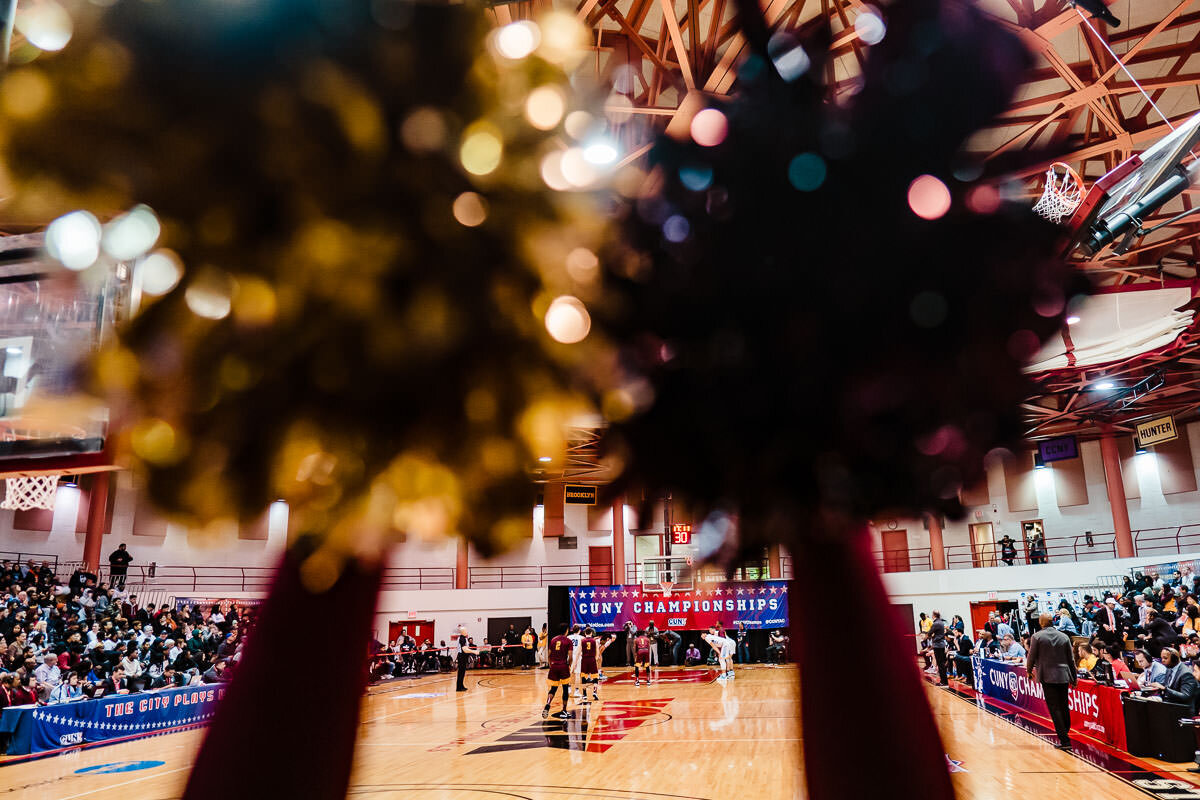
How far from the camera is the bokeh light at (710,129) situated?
0.47 metres

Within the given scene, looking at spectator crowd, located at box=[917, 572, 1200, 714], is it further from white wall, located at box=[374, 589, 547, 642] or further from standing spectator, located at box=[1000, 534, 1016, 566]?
white wall, located at box=[374, 589, 547, 642]

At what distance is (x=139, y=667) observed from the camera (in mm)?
9594

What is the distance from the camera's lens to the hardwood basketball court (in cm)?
552

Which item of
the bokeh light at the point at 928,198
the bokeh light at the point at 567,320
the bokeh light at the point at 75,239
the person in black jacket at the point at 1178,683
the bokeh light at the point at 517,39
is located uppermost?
the bokeh light at the point at 517,39

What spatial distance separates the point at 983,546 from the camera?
775 inches

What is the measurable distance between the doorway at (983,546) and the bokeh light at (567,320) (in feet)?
69.6

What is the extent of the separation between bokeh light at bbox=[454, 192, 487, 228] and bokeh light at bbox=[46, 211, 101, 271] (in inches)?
7.9

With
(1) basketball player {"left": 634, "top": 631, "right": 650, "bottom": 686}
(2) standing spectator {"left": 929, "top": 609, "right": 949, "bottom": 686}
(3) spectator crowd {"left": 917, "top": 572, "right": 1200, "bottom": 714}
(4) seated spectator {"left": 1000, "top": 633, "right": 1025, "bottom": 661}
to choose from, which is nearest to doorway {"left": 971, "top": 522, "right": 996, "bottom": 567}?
(3) spectator crowd {"left": 917, "top": 572, "right": 1200, "bottom": 714}

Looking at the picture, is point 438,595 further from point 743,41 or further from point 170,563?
point 743,41

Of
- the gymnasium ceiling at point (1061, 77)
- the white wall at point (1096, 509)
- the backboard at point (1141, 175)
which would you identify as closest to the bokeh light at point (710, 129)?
the gymnasium ceiling at point (1061, 77)

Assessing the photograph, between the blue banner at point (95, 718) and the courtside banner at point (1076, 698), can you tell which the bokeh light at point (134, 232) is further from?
the courtside banner at point (1076, 698)

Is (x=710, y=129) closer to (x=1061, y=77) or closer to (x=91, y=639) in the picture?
(x=1061, y=77)

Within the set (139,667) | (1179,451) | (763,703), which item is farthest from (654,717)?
(1179,451)

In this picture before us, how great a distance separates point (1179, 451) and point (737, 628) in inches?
456
